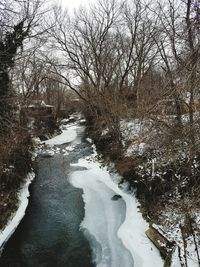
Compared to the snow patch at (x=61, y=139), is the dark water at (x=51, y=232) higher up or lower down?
lower down

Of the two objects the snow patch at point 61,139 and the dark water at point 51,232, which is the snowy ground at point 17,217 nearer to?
the dark water at point 51,232

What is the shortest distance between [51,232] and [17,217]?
1646mm

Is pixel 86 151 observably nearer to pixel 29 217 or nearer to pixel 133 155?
pixel 133 155

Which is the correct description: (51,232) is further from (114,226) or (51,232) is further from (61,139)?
(61,139)

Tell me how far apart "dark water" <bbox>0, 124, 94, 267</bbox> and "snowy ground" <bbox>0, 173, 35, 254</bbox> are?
0.15 m

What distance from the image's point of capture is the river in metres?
7.52

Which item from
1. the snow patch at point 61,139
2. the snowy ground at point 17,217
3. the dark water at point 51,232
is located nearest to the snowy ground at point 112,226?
the dark water at point 51,232

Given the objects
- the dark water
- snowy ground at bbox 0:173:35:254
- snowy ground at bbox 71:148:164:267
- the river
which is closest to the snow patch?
the river

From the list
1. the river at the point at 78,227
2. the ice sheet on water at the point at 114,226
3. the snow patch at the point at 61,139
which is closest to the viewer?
the ice sheet on water at the point at 114,226

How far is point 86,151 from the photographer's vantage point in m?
18.7

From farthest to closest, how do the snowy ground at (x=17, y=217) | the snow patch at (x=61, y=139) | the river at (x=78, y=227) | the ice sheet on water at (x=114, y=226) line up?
the snow patch at (x=61, y=139)
the snowy ground at (x=17, y=217)
the river at (x=78, y=227)
the ice sheet on water at (x=114, y=226)

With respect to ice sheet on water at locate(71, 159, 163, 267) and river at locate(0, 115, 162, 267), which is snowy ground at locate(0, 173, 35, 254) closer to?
river at locate(0, 115, 162, 267)

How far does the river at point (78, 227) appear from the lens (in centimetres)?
752

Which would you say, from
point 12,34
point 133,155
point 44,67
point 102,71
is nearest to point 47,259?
point 133,155
